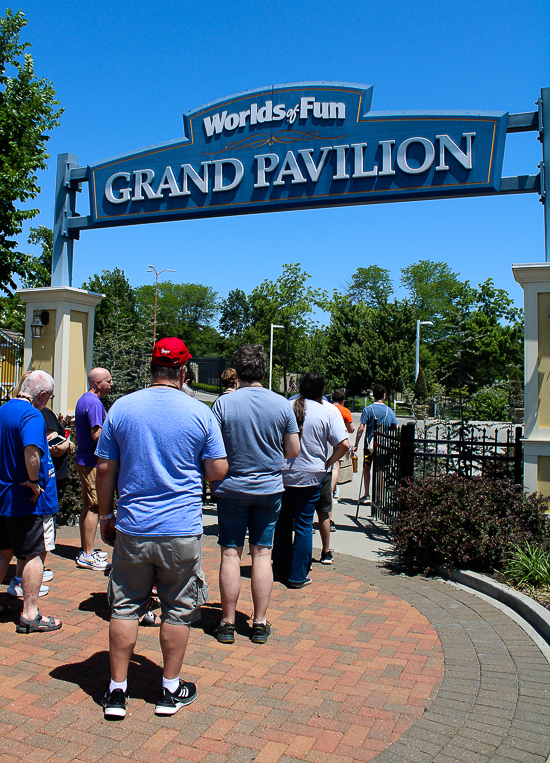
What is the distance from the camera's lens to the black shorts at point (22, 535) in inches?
157

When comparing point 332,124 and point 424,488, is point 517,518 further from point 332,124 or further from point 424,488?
point 332,124

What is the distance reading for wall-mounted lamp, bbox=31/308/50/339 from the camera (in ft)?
29.3

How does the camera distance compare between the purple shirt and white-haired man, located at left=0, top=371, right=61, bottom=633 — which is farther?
the purple shirt

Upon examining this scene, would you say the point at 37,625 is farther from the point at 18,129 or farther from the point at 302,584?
the point at 18,129

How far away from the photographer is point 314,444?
522 centimetres

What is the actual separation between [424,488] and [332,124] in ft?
15.0

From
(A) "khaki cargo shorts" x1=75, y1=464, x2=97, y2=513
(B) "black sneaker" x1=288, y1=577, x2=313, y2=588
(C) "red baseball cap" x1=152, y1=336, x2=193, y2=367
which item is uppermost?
(C) "red baseball cap" x1=152, y1=336, x2=193, y2=367

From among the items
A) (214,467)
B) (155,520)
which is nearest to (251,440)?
(214,467)

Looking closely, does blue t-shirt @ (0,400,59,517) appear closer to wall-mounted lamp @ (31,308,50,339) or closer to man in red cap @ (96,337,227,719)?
man in red cap @ (96,337,227,719)

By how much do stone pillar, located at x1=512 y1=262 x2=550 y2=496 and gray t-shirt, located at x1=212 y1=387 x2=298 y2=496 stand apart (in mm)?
3347

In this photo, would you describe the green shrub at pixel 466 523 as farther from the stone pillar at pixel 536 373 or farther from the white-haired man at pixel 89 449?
the white-haired man at pixel 89 449

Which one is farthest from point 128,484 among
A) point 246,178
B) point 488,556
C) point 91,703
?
point 246,178

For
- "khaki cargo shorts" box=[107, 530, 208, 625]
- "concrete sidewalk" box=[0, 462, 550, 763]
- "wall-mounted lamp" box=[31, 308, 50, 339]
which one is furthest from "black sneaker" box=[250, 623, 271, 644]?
"wall-mounted lamp" box=[31, 308, 50, 339]

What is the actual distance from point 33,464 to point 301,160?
5.38 metres
